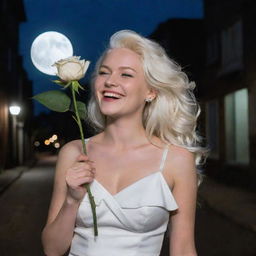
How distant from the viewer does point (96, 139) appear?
2.63m

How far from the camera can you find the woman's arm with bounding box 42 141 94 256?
2.16 meters

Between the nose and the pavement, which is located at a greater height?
the nose

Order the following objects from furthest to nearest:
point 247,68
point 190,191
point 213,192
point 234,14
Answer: point 234,14, point 247,68, point 213,192, point 190,191

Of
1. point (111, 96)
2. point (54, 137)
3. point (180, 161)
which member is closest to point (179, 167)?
point (180, 161)

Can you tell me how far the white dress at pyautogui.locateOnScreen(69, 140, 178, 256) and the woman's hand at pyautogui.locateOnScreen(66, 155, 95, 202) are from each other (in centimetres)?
14

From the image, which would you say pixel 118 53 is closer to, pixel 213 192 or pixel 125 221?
pixel 125 221

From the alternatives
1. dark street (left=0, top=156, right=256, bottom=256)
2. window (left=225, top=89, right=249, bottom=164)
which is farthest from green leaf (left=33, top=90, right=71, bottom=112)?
window (left=225, top=89, right=249, bottom=164)

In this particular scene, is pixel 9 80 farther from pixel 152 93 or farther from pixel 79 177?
pixel 79 177

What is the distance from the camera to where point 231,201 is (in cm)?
1226

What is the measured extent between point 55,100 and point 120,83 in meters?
0.33

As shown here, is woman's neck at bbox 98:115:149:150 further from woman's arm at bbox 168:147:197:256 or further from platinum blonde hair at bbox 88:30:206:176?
woman's arm at bbox 168:147:197:256

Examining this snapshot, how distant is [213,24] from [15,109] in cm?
1041

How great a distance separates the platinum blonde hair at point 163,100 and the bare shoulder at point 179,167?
0.08m

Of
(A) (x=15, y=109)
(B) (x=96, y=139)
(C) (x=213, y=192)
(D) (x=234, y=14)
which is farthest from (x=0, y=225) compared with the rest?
(A) (x=15, y=109)
